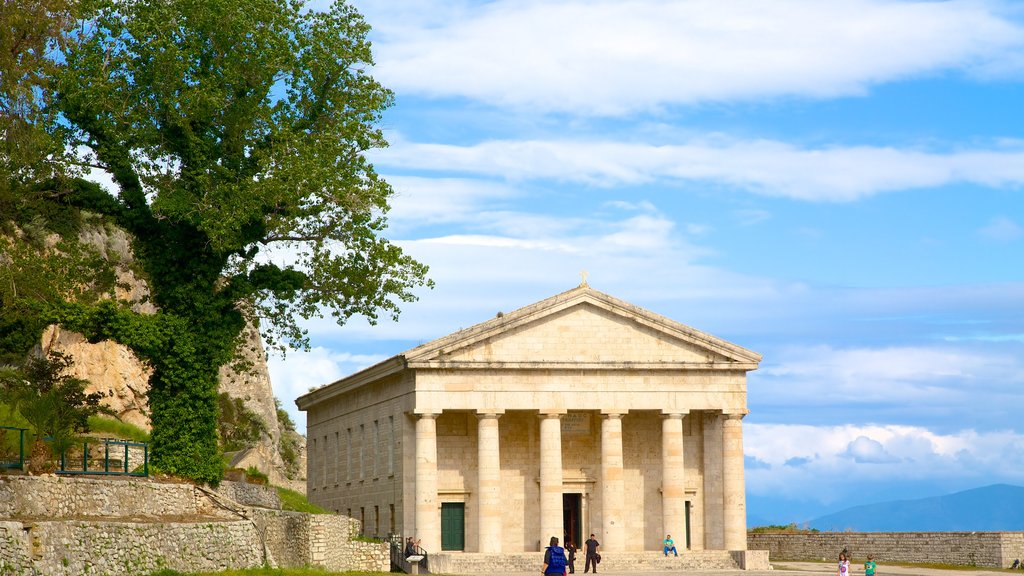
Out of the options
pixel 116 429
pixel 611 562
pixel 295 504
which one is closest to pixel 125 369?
pixel 116 429

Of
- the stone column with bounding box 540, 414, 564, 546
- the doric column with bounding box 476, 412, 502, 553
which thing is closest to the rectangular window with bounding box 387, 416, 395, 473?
the doric column with bounding box 476, 412, 502, 553

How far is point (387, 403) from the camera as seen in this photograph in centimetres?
6194

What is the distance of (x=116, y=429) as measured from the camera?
56.7 metres

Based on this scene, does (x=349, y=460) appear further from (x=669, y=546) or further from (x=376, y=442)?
(x=669, y=546)

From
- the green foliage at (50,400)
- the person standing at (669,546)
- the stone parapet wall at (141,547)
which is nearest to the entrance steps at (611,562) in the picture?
the person standing at (669,546)

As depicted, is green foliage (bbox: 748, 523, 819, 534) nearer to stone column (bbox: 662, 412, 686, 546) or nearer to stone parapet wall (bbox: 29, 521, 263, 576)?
stone column (bbox: 662, 412, 686, 546)

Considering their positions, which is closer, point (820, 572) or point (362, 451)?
point (820, 572)

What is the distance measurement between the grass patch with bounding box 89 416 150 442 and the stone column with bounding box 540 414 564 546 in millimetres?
15676

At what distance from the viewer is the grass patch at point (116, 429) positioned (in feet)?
182

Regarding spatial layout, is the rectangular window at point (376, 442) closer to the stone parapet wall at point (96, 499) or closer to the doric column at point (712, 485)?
the doric column at point (712, 485)

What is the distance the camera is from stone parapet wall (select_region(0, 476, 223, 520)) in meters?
33.4

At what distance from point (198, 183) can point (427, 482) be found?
691 inches

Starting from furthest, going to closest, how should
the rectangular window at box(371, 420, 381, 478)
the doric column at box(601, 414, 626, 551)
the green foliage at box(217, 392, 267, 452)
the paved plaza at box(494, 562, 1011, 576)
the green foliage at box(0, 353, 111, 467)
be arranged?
the green foliage at box(217, 392, 267, 452)
the rectangular window at box(371, 420, 381, 478)
the doric column at box(601, 414, 626, 551)
the paved plaza at box(494, 562, 1011, 576)
the green foliage at box(0, 353, 111, 467)

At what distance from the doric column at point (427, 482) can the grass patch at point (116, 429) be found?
34.8 ft
